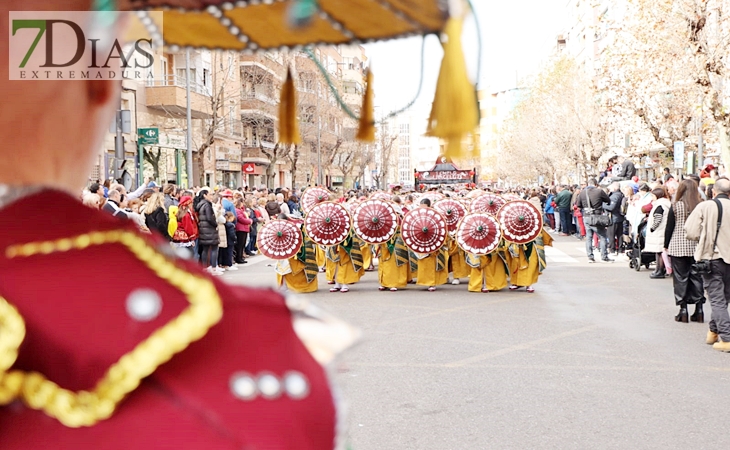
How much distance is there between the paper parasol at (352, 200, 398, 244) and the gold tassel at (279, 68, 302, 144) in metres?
10.8

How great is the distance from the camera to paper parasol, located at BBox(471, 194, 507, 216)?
525 inches

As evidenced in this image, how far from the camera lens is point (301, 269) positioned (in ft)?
41.7

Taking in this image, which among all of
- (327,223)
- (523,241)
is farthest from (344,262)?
(523,241)

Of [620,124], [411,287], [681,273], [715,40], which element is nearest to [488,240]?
[411,287]

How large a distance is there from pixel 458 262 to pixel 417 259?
954mm

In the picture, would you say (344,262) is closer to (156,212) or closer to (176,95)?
(156,212)

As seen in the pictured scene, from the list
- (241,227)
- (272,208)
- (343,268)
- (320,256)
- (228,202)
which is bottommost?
(320,256)

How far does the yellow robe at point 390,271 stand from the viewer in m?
13.0

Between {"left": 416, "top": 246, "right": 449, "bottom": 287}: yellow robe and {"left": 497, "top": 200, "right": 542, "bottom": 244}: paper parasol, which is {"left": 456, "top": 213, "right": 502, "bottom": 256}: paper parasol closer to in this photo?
{"left": 497, "top": 200, "right": 542, "bottom": 244}: paper parasol

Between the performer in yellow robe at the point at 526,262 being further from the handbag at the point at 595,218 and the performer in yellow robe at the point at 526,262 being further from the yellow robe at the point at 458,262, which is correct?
the handbag at the point at 595,218

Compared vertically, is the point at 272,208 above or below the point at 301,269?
above

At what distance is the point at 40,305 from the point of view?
929mm

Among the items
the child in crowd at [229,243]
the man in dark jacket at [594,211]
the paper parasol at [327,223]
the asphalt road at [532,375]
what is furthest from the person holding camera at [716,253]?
the child in crowd at [229,243]

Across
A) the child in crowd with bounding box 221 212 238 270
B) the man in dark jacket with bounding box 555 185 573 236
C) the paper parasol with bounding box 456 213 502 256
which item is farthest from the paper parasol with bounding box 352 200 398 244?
the man in dark jacket with bounding box 555 185 573 236
